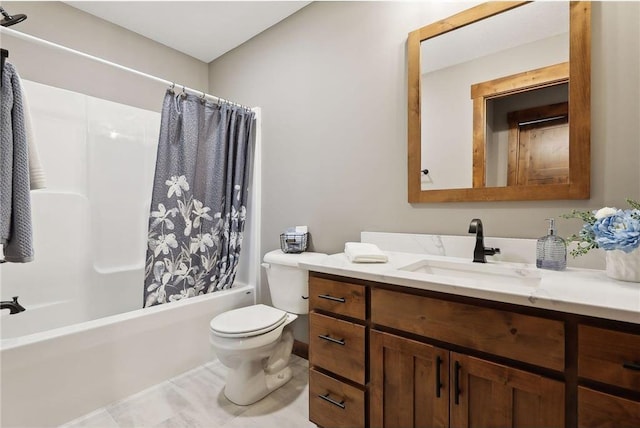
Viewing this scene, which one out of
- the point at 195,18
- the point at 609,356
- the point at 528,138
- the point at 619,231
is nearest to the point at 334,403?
the point at 609,356

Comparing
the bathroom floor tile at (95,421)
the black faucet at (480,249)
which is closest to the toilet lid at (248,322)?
the bathroom floor tile at (95,421)

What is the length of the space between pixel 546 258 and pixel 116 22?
3.23m

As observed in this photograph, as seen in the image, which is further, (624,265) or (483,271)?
(483,271)

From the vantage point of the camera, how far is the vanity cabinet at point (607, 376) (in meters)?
0.72

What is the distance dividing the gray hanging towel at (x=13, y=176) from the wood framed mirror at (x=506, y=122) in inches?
70.3

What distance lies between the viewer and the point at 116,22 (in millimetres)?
2338

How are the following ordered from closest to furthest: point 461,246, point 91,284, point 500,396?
1. point 500,396
2. point 461,246
3. point 91,284

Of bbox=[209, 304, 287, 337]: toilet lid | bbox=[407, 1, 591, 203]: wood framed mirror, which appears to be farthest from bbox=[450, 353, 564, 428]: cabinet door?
bbox=[209, 304, 287, 337]: toilet lid

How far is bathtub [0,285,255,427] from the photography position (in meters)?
1.34

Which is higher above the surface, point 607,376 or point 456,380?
point 607,376

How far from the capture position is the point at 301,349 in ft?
7.22

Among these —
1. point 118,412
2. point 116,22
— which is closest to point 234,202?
point 118,412

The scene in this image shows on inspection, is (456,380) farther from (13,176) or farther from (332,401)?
(13,176)

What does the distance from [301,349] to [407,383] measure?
127 cm
